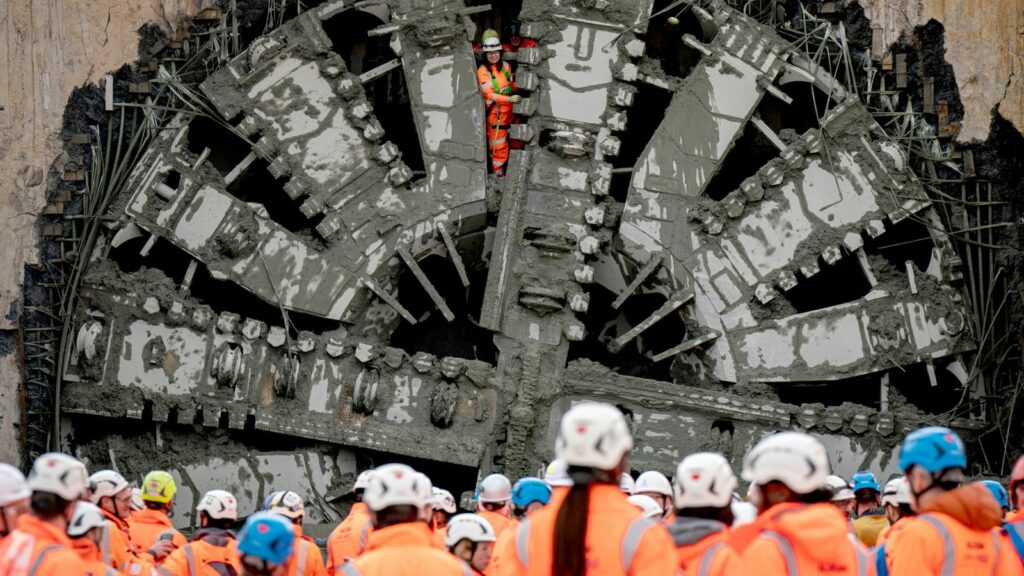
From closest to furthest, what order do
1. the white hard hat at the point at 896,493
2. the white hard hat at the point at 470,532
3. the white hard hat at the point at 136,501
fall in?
the white hard hat at the point at 470,532 → the white hard hat at the point at 896,493 → the white hard hat at the point at 136,501

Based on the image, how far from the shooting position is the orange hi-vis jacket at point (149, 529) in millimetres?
9336

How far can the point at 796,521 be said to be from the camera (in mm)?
5230

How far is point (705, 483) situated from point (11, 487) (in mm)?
2855

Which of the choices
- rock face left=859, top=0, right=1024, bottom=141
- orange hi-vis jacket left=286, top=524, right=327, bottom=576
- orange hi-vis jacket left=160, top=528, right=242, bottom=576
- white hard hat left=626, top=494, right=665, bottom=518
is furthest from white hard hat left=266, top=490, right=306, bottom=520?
rock face left=859, top=0, right=1024, bottom=141

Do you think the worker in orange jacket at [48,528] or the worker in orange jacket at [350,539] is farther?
the worker in orange jacket at [350,539]

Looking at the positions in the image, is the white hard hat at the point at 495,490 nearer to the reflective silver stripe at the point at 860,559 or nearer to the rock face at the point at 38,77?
the reflective silver stripe at the point at 860,559

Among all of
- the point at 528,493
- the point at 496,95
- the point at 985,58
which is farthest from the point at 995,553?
the point at 496,95

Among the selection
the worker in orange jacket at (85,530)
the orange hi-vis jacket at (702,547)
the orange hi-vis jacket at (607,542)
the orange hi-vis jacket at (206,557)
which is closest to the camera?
the orange hi-vis jacket at (607,542)

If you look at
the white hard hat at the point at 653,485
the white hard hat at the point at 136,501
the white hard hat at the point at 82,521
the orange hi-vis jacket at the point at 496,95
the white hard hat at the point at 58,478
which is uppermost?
the orange hi-vis jacket at the point at 496,95

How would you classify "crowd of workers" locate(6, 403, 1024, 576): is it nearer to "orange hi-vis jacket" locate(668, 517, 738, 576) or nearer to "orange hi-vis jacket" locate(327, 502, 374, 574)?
"orange hi-vis jacket" locate(668, 517, 738, 576)

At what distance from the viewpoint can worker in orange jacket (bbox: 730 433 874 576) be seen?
520cm

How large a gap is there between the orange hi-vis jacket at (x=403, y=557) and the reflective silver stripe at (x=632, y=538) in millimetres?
720

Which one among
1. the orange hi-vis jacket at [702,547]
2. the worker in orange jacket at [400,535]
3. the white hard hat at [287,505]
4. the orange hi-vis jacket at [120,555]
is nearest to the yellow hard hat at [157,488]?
the white hard hat at [287,505]

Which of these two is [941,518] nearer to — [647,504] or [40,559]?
[647,504]
